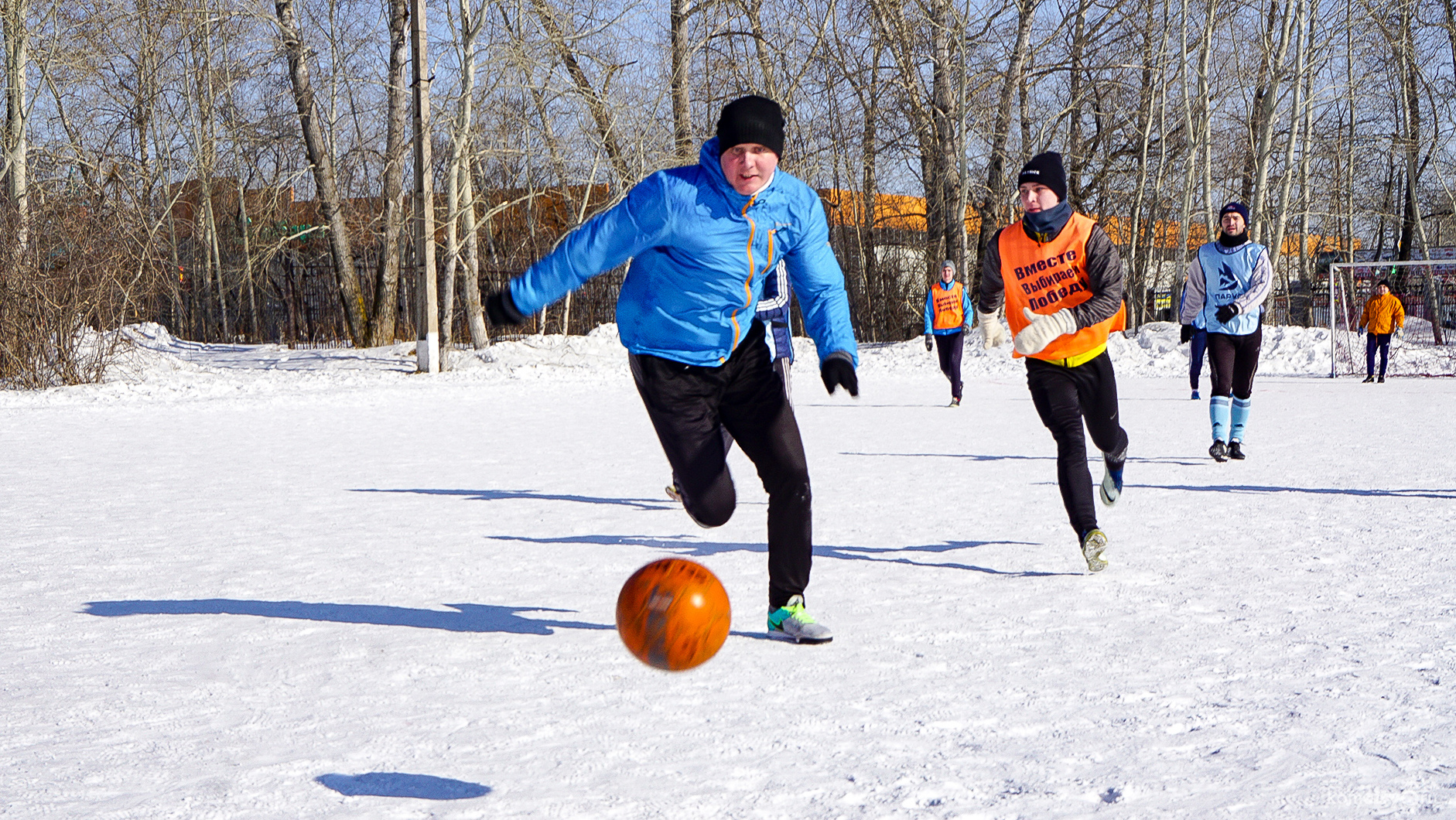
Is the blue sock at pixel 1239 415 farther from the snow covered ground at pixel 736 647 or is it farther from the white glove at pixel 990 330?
the white glove at pixel 990 330

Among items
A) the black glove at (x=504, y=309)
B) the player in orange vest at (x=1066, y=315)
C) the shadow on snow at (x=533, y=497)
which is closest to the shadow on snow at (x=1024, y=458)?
the shadow on snow at (x=533, y=497)

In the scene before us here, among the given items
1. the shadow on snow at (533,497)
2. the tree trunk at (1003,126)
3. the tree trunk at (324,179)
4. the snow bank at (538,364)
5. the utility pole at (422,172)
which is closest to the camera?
the shadow on snow at (533,497)

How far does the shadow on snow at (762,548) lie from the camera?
6.02 meters

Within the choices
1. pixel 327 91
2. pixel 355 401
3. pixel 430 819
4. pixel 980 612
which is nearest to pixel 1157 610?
pixel 980 612

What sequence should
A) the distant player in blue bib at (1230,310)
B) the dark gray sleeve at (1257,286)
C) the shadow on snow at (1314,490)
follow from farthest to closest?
1. the distant player in blue bib at (1230,310)
2. the dark gray sleeve at (1257,286)
3. the shadow on snow at (1314,490)

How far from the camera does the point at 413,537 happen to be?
22.6 feet

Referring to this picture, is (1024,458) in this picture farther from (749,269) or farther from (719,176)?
(719,176)

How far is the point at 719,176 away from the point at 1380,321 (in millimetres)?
18364

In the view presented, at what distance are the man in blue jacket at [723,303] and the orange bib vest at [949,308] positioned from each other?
35.2 feet

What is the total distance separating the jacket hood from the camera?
4.10 metres

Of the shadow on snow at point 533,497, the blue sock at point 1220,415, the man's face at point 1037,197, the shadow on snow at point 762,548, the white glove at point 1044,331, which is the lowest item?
the shadow on snow at point 762,548

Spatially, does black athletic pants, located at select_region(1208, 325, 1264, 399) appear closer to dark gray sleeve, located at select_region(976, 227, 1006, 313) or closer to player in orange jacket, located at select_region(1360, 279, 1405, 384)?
dark gray sleeve, located at select_region(976, 227, 1006, 313)

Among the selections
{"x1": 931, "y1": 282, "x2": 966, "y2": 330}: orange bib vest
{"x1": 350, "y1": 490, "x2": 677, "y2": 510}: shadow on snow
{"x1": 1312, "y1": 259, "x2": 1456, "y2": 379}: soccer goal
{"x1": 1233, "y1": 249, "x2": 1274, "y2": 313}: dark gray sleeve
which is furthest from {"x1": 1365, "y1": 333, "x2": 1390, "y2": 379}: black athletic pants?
{"x1": 350, "y1": 490, "x2": 677, "y2": 510}: shadow on snow

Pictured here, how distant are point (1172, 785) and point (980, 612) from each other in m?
1.90
